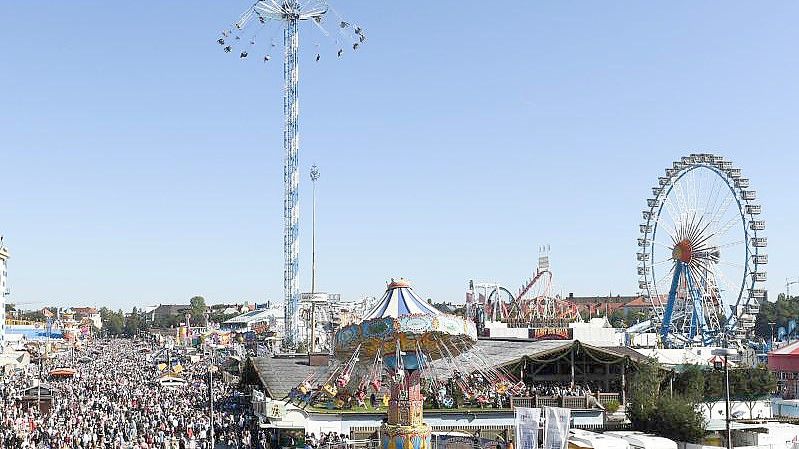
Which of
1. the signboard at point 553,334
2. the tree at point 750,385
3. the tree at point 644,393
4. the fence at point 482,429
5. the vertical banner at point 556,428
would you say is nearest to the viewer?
the vertical banner at point 556,428

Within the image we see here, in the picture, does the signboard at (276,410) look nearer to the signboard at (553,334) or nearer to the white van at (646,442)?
the white van at (646,442)

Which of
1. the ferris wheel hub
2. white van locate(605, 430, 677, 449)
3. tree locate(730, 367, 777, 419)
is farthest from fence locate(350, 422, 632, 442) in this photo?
the ferris wheel hub

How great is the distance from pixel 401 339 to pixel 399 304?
1.30 metres

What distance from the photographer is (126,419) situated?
35312mm

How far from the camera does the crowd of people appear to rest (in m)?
29.5

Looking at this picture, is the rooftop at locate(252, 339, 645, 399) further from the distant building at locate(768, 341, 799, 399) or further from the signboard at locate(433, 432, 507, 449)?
the distant building at locate(768, 341, 799, 399)

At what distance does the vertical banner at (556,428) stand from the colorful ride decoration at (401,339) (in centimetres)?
795

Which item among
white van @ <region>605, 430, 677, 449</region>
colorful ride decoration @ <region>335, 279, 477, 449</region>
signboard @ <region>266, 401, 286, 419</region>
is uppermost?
colorful ride decoration @ <region>335, 279, 477, 449</region>

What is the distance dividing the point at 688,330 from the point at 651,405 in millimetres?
48109

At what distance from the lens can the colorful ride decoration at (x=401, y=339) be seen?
30.0m

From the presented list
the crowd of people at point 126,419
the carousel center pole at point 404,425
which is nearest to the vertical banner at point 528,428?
the carousel center pole at point 404,425

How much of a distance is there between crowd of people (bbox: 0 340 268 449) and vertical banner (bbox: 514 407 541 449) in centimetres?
1370

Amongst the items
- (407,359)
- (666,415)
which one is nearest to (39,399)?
(407,359)

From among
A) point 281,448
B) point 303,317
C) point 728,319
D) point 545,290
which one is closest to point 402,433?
point 281,448
